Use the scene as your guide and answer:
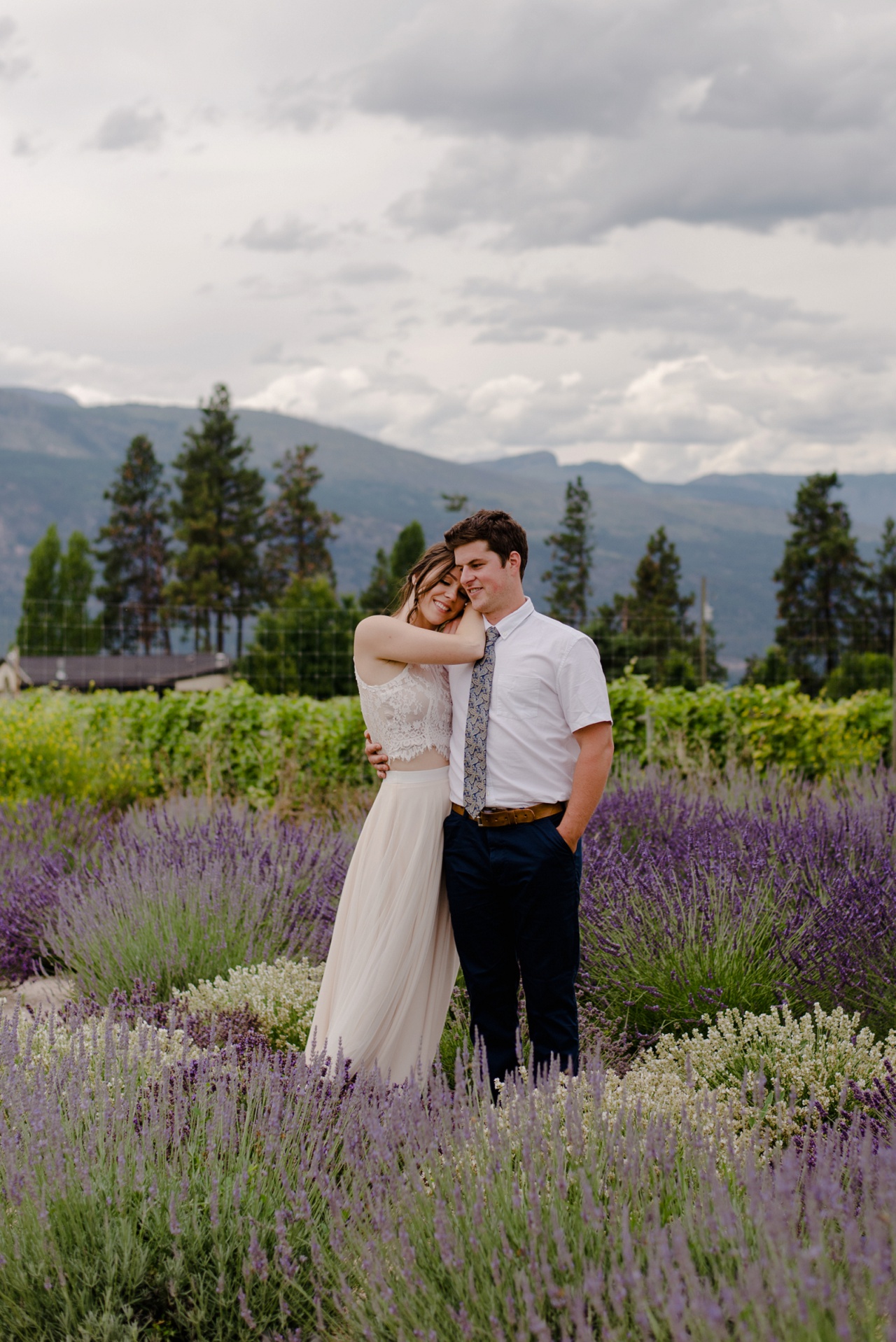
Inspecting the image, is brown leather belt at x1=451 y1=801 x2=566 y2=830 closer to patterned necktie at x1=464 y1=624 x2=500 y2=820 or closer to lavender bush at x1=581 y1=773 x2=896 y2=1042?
patterned necktie at x1=464 y1=624 x2=500 y2=820

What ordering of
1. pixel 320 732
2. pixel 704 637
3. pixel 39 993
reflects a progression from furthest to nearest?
pixel 704 637 → pixel 320 732 → pixel 39 993

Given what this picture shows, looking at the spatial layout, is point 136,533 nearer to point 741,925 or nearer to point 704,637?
point 704,637

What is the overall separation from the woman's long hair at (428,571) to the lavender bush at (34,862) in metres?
2.47

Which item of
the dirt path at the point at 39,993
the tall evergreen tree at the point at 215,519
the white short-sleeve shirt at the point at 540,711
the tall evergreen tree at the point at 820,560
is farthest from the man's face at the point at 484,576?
the tall evergreen tree at the point at 215,519

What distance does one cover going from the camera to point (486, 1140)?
6.93ft

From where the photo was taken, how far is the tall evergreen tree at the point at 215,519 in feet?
189

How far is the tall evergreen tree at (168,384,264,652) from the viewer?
189ft

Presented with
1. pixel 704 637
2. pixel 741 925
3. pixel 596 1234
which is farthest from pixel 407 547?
pixel 596 1234

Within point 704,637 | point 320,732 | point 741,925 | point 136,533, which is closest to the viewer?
point 741,925

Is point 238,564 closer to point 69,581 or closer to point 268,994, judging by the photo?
point 69,581

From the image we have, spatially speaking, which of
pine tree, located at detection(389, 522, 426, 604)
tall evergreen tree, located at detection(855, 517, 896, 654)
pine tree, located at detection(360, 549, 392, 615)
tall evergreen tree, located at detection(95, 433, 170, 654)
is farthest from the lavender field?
tall evergreen tree, located at detection(95, 433, 170, 654)

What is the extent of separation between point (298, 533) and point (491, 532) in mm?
64055

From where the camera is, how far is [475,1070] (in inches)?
92.0

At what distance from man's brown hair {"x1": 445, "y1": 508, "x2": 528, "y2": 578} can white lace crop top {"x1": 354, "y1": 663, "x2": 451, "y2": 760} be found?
40 cm
